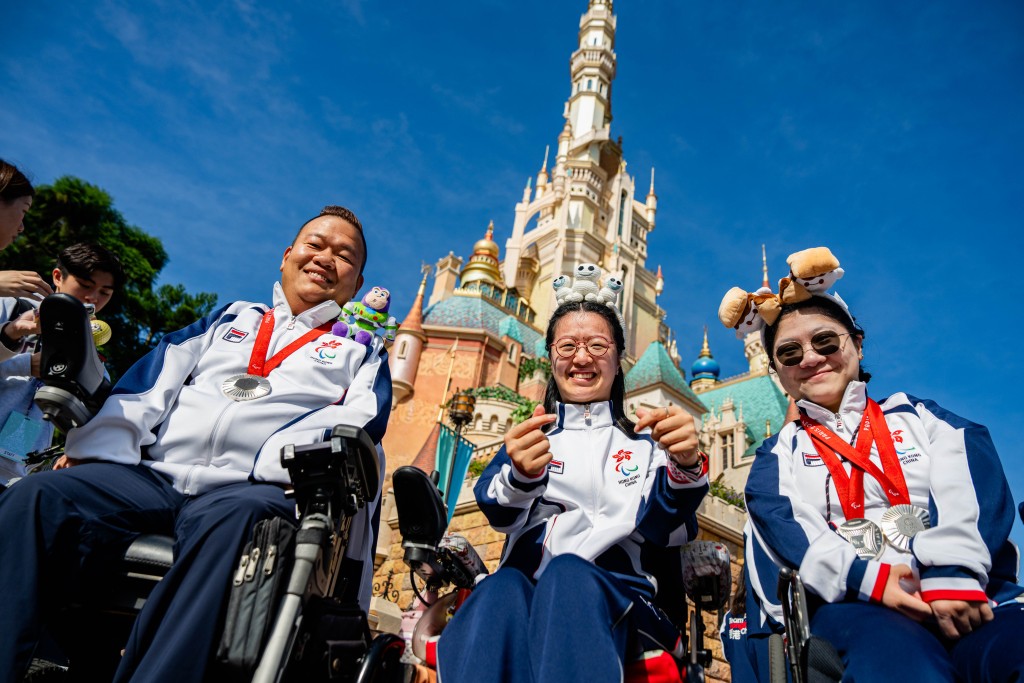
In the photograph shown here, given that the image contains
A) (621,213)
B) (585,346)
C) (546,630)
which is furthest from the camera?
(621,213)

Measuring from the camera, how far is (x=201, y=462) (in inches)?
102

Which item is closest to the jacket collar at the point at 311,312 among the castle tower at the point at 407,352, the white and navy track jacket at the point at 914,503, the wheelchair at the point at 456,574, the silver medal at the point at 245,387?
the silver medal at the point at 245,387

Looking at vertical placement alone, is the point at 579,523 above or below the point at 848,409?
below

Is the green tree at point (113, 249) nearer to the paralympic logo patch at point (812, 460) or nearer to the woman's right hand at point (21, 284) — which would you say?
the woman's right hand at point (21, 284)

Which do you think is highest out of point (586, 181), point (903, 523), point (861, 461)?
point (586, 181)

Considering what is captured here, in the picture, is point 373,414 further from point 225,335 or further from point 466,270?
point 466,270

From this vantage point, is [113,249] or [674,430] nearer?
[674,430]

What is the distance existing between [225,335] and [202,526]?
48.7 inches

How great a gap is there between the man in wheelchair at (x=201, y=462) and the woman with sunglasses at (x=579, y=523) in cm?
55

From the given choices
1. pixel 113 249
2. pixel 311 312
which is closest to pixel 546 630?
pixel 311 312

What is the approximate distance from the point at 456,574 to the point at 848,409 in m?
1.83

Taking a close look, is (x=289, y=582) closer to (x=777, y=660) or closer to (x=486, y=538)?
(x=777, y=660)

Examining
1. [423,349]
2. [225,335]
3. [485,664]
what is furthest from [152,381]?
[423,349]

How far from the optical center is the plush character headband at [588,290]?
3430mm
